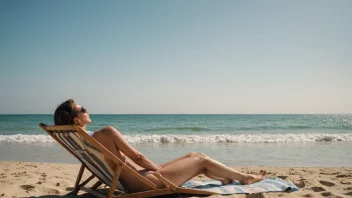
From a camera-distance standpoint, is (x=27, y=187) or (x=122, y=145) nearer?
(x=122, y=145)

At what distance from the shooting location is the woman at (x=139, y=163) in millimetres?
3137

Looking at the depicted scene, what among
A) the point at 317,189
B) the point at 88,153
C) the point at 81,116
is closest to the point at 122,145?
the point at 88,153

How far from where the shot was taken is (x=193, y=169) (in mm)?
3623

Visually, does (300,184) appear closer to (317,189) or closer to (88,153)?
(317,189)

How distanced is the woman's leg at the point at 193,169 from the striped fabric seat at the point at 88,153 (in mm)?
628

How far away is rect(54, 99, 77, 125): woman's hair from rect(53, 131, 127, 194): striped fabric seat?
0.13m

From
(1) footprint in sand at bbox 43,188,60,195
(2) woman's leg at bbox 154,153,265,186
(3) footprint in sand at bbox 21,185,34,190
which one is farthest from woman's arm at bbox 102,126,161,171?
(3) footprint in sand at bbox 21,185,34,190

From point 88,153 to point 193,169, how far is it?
4.05 ft

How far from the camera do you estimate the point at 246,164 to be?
7.70 m

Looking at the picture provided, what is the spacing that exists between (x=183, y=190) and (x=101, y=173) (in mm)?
965

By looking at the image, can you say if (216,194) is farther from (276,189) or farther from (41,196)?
(41,196)

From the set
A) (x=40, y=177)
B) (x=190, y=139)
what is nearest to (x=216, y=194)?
(x=40, y=177)

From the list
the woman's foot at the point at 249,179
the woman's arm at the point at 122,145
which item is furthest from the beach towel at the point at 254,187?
the woman's arm at the point at 122,145

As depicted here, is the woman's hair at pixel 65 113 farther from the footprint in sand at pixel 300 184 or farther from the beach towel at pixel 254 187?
the footprint in sand at pixel 300 184
